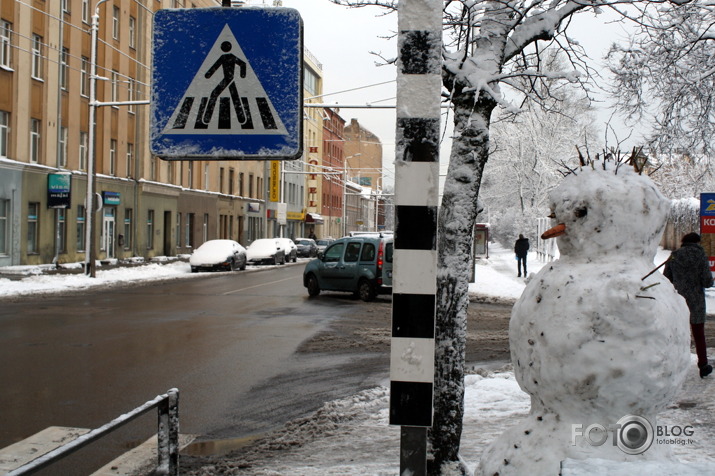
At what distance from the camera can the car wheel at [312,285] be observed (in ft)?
70.8

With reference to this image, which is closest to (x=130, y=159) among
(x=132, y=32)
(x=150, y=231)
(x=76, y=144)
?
(x=150, y=231)

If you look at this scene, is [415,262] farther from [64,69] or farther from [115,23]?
[115,23]

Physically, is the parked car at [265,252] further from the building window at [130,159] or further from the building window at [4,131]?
the building window at [4,131]

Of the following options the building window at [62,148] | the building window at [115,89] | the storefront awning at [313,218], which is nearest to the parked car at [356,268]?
the building window at [62,148]

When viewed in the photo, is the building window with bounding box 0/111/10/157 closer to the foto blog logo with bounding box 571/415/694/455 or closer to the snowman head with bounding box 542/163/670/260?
the snowman head with bounding box 542/163/670/260

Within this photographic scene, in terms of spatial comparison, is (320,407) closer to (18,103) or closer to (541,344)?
(541,344)

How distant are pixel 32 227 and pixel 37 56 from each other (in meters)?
6.78

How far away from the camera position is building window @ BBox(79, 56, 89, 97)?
33125mm

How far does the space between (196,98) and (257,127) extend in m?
0.35

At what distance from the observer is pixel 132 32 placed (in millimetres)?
38750

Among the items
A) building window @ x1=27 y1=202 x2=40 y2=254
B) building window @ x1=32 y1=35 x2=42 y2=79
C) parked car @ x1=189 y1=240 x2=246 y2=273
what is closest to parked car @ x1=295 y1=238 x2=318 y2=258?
parked car @ x1=189 y1=240 x2=246 y2=273

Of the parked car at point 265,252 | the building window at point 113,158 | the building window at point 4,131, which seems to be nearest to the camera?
the building window at point 4,131

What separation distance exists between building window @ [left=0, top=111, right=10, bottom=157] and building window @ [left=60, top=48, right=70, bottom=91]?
12.5ft

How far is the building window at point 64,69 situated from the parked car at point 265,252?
1283 cm
